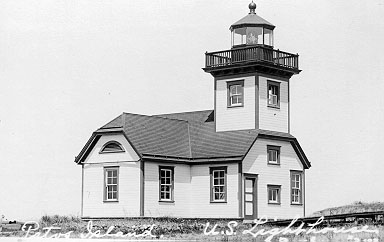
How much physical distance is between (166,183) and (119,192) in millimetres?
2172

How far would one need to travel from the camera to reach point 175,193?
145 ft

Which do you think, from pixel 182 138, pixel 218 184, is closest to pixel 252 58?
pixel 182 138

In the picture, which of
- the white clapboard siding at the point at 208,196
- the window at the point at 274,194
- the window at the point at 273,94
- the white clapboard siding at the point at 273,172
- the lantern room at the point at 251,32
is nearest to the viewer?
the white clapboard siding at the point at 208,196

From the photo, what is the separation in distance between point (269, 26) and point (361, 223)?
12.8 m

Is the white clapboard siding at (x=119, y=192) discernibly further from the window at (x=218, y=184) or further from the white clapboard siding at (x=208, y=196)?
the window at (x=218, y=184)

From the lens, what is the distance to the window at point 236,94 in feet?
149

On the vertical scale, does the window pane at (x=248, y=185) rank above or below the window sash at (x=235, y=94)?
below

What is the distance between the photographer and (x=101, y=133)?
144 ft

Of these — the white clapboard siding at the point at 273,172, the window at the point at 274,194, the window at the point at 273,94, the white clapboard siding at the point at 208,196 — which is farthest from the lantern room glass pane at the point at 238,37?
the window at the point at 274,194

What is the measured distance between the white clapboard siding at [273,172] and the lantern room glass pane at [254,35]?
472cm

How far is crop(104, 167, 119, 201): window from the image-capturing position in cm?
4350

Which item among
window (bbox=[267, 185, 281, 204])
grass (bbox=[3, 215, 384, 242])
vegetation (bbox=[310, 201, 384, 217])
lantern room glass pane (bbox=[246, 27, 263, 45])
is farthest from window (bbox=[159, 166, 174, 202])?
vegetation (bbox=[310, 201, 384, 217])

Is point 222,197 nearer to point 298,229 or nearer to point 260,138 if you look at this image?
point 260,138

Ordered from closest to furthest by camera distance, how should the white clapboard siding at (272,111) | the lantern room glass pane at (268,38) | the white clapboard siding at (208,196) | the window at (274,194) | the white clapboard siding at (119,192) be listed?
the white clapboard siding at (119,192), the white clapboard siding at (208,196), the white clapboard siding at (272,111), the window at (274,194), the lantern room glass pane at (268,38)
